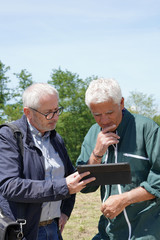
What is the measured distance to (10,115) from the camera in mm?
24672

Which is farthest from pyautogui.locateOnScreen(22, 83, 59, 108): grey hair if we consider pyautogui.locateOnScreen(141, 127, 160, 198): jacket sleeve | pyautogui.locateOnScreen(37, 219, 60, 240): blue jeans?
pyautogui.locateOnScreen(37, 219, 60, 240): blue jeans

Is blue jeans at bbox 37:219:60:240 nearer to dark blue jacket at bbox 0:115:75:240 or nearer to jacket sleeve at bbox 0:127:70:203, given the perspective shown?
dark blue jacket at bbox 0:115:75:240

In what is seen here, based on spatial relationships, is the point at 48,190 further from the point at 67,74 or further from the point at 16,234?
the point at 67,74

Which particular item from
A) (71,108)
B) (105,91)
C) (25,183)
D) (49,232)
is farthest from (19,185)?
(71,108)

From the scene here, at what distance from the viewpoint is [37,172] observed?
10.1 feet

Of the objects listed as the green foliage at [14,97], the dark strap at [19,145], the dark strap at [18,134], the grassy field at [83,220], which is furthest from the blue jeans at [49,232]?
the green foliage at [14,97]

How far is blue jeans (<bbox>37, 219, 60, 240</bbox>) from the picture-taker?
3.23 metres

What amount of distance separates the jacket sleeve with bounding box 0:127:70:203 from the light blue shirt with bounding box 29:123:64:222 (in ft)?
0.85

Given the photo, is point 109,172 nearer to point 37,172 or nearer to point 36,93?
point 37,172

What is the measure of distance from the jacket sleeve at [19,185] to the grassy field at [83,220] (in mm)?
3872

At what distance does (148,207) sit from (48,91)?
4.16ft

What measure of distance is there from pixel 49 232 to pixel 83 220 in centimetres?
446

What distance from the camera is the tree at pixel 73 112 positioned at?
2592cm

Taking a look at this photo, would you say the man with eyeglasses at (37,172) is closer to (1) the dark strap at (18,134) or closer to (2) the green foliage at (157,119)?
(1) the dark strap at (18,134)
